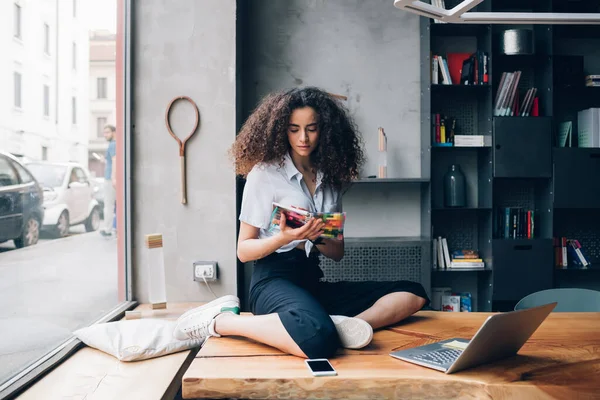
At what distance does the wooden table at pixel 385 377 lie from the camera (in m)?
1.14

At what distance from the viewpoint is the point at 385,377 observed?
3.84 feet

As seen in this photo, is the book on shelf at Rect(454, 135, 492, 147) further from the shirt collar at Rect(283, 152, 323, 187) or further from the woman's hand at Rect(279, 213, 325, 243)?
the woman's hand at Rect(279, 213, 325, 243)

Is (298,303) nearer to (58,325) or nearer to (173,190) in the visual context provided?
(58,325)

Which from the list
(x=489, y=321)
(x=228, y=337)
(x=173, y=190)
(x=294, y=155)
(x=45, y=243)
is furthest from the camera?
(x=173, y=190)

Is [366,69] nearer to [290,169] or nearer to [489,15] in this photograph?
[290,169]

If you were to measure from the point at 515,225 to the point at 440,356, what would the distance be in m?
2.68

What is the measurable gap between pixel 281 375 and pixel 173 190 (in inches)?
80.2

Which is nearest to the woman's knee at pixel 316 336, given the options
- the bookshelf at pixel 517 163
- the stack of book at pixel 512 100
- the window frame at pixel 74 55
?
the window frame at pixel 74 55

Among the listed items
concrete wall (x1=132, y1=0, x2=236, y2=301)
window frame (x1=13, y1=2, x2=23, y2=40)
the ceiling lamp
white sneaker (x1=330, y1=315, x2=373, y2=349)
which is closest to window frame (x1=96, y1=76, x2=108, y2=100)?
→ concrete wall (x1=132, y1=0, x2=236, y2=301)

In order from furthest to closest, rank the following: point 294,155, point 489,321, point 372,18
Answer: point 372,18
point 294,155
point 489,321

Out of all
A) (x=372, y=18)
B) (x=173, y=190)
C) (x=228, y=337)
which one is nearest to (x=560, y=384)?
(x=228, y=337)

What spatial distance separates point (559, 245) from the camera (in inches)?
150

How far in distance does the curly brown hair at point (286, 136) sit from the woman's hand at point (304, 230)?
453 millimetres

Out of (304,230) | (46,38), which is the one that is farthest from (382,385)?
(46,38)
